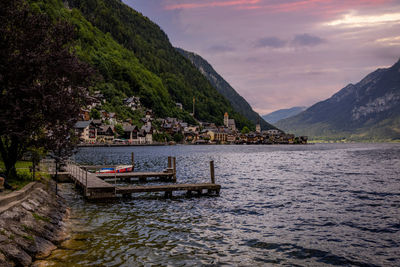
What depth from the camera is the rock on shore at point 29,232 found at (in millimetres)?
10531

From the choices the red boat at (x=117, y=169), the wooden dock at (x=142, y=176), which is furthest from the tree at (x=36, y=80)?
the red boat at (x=117, y=169)

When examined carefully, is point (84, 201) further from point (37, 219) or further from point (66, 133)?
point (37, 219)

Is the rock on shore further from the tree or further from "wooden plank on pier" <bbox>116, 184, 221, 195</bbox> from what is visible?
"wooden plank on pier" <bbox>116, 184, 221, 195</bbox>

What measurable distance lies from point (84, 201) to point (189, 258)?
14.8m

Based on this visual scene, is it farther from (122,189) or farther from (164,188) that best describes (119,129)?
(122,189)

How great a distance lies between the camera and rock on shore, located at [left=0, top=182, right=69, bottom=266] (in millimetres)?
10531

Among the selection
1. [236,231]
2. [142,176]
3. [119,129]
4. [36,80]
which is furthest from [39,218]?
[119,129]

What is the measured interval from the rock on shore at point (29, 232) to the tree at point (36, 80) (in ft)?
14.3

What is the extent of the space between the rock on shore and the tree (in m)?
4.37

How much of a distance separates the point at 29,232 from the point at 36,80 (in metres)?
11.6

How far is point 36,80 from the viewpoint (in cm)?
2086

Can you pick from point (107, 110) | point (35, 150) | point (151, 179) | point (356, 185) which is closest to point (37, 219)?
point (35, 150)

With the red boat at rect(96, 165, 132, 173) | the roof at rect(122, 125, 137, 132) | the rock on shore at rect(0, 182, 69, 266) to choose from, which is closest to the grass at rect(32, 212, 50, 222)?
the rock on shore at rect(0, 182, 69, 266)

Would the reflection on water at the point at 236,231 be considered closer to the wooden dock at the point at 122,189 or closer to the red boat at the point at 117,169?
the wooden dock at the point at 122,189
